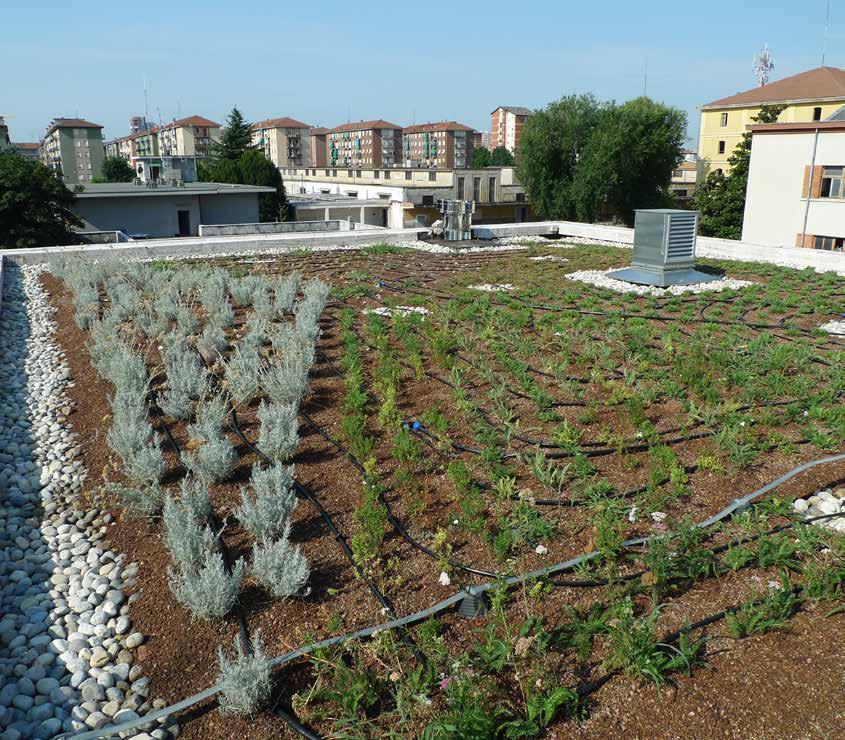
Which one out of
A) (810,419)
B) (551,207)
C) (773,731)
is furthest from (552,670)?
(551,207)

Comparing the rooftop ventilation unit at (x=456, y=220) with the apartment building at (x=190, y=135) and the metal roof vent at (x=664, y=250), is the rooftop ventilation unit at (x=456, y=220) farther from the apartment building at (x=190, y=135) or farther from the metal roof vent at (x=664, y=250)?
the apartment building at (x=190, y=135)

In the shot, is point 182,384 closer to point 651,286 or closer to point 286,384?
point 286,384

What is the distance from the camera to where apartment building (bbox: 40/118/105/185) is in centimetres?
8238

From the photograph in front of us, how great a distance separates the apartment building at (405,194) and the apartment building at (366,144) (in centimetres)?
2848

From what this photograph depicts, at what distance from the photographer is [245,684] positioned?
3117mm

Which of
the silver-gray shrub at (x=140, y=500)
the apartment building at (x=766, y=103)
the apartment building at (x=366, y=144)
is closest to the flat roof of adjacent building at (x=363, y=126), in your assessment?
the apartment building at (x=366, y=144)

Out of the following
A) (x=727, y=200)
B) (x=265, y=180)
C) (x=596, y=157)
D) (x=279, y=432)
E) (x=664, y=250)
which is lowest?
(x=279, y=432)

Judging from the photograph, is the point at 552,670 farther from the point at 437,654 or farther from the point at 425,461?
the point at 425,461

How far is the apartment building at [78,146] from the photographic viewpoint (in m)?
82.4

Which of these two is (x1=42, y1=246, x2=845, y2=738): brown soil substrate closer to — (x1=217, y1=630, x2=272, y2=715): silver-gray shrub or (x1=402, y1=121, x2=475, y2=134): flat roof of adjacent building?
(x1=217, y1=630, x2=272, y2=715): silver-gray shrub

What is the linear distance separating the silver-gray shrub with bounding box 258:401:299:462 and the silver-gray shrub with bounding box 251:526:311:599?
47.5 inches

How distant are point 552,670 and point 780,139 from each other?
24301 mm

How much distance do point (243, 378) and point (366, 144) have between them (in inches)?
3466

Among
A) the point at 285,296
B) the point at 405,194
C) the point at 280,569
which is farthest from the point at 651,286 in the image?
the point at 405,194
